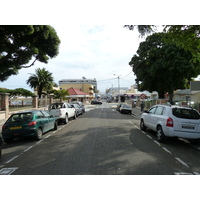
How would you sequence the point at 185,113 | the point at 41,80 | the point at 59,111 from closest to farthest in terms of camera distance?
the point at 185,113
the point at 59,111
the point at 41,80

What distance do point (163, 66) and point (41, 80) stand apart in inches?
825

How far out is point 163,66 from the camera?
21.1 m

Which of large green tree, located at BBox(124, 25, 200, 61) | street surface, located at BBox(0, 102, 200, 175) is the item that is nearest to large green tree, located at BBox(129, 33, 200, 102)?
large green tree, located at BBox(124, 25, 200, 61)

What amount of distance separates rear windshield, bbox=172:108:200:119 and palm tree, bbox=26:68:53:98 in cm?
2648

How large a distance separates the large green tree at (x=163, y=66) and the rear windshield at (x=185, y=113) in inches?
468

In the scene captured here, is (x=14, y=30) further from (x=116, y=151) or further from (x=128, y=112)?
(x=128, y=112)

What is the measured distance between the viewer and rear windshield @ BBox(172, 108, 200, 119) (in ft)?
21.3

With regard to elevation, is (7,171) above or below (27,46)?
below

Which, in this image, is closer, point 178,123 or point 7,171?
point 7,171

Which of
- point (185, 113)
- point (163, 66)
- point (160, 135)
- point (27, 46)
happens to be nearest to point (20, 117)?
point (160, 135)

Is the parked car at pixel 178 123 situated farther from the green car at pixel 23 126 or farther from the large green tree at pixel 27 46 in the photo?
the large green tree at pixel 27 46

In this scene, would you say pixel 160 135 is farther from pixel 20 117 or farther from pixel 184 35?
pixel 20 117

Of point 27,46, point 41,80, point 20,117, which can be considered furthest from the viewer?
point 41,80

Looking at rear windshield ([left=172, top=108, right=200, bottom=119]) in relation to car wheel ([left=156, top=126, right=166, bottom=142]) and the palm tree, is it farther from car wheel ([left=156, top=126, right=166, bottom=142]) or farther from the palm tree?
the palm tree
